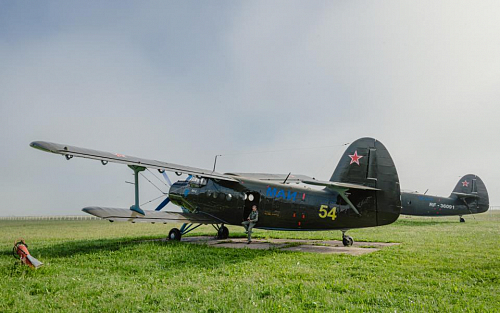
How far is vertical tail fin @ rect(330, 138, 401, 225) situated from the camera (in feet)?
34.5

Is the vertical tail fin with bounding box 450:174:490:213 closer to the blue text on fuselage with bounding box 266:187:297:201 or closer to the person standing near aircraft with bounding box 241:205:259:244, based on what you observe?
the blue text on fuselage with bounding box 266:187:297:201

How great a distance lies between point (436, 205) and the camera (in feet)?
97.2

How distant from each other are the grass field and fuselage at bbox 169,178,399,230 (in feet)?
6.55

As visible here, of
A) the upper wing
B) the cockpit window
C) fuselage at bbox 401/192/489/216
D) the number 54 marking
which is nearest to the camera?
the upper wing

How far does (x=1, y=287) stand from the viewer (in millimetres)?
6023

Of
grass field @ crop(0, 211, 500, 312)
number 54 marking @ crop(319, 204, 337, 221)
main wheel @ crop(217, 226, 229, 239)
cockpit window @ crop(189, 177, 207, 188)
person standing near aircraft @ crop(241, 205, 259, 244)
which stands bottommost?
main wheel @ crop(217, 226, 229, 239)

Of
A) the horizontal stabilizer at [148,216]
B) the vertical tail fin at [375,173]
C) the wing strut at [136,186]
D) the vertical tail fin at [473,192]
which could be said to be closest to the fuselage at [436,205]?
the vertical tail fin at [473,192]

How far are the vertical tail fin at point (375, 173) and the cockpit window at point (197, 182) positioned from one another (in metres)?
5.53

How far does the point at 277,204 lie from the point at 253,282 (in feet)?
19.7

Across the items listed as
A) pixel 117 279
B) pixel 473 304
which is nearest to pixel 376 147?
pixel 473 304

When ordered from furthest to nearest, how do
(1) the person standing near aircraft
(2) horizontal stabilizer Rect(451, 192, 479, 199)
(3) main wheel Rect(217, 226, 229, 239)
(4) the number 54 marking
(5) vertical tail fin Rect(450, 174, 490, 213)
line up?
(5) vertical tail fin Rect(450, 174, 490, 213), (2) horizontal stabilizer Rect(451, 192, 479, 199), (3) main wheel Rect(217, 226, 229, 239), (1) the person standing near aircraft, (4) the number 54 marking

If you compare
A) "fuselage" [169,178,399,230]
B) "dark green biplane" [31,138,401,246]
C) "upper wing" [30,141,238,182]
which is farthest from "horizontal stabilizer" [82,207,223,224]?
"upper wing" [30,141,238,182]

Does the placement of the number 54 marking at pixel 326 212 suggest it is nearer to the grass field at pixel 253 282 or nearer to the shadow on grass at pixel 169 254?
the grass field at pixel 253 282

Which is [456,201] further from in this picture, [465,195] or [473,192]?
[473,192]
